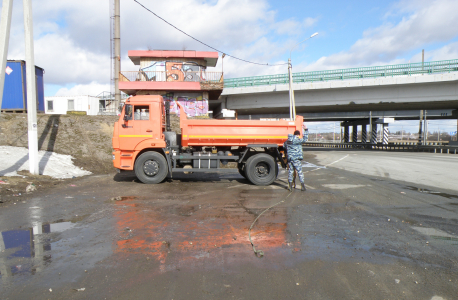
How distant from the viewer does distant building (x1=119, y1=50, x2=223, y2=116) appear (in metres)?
27.3

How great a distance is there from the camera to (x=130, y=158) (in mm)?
10430

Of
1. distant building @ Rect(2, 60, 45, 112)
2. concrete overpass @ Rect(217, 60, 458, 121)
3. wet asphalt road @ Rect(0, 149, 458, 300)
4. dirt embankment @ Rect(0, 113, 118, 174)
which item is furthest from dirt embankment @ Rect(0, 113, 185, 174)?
concrete overpass @ Rect(217, 60, 458, 121)

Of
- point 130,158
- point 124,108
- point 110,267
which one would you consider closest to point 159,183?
point 130,158

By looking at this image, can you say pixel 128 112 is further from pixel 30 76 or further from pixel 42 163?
pixel 42 163

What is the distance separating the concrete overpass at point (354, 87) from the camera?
25.2 meters

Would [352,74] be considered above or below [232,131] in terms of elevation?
above

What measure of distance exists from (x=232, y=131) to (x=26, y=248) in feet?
23.2

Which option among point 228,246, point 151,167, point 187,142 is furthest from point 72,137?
point 228,246

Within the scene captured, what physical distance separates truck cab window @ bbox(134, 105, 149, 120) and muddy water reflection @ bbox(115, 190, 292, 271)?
12.7 feet

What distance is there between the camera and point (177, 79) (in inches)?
1114

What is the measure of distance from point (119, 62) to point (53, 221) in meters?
26.5

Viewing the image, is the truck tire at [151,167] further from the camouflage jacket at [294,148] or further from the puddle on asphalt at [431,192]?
the puddle on asphalt at [431,192]

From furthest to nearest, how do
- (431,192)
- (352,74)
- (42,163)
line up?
(352,74)
(42,163)
(431,192)

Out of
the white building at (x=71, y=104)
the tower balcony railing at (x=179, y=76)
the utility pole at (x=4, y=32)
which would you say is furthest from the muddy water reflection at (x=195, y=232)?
the white building at (x=71, y=104)
